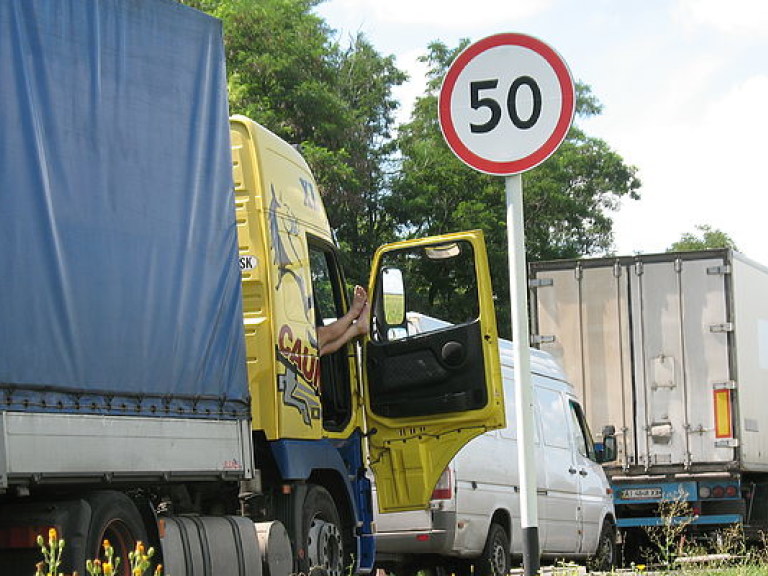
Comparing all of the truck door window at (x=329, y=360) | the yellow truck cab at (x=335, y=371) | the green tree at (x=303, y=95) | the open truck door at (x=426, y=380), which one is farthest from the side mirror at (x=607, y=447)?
the green tree at (x=303, y=95)

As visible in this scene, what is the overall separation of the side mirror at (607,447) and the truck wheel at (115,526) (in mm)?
9254

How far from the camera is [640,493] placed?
695 inches

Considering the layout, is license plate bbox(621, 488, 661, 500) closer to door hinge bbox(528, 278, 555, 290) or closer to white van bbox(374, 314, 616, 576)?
white van bbox(374, 314, 616, 576)

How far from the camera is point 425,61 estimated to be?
162 ft

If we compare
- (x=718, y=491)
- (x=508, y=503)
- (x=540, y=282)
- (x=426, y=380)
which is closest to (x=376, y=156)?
(x=540, y=282)

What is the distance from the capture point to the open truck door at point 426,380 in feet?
35.2

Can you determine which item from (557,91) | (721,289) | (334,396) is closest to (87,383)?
(557,91)

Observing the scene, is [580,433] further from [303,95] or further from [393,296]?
[303,95]

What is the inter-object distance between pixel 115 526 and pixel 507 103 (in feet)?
9.50

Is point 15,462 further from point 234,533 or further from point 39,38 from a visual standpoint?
point 234,533

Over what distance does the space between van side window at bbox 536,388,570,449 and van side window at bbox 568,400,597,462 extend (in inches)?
9.9

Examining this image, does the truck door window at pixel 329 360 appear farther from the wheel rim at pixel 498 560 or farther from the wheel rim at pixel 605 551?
the wheel rim at pixel 605 551

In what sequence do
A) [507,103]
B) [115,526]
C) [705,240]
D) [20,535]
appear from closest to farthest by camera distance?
1. [20,535]
2. [507,103]
3. [115,526]
4. [705,240]

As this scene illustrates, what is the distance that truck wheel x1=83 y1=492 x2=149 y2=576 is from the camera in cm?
733
